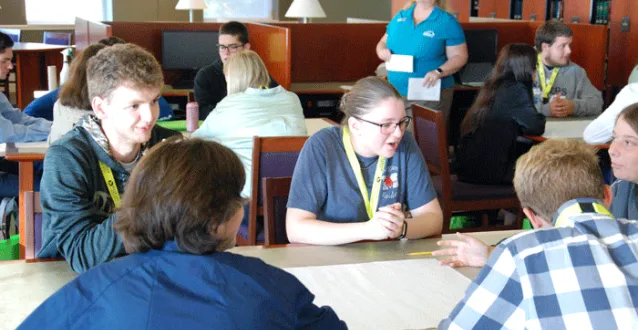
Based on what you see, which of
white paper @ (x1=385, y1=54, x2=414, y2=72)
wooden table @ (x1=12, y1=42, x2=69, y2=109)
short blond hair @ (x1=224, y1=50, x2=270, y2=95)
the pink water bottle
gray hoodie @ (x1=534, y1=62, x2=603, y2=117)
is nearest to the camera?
short blond hair @ (x1=224, y1=50, x2=270, y2=95)

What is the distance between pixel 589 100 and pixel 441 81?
894 mm

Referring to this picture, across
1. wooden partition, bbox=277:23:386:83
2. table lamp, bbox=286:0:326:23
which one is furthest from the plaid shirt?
table lamp, bbox=286:0:326:23

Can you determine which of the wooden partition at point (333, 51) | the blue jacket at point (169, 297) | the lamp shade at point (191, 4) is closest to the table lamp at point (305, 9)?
the lamp shade at point (191, 4)

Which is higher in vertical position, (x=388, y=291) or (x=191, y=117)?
(x=191, y=117)

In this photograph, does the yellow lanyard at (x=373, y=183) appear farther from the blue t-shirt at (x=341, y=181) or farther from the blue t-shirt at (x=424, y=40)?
the blue t-shirt at (x=424, y=40)

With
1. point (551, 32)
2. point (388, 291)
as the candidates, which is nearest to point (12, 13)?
point (551, 32)

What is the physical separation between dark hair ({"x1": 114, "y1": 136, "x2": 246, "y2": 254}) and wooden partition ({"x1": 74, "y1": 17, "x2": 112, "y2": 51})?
4.32 m

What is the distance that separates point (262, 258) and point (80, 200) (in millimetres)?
465

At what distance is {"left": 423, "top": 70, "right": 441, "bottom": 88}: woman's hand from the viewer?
4.98 meters

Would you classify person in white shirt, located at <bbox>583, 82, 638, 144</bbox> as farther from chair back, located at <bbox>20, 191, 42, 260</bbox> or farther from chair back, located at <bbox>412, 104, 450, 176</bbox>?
chair back, located at <bbox>20, 191, 42, 260</bbox>

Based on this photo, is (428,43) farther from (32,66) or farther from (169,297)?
(32,66)

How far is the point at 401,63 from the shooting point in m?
5.06

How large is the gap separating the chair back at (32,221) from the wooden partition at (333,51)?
416cm

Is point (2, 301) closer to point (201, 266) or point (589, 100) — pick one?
point (201, 266)
